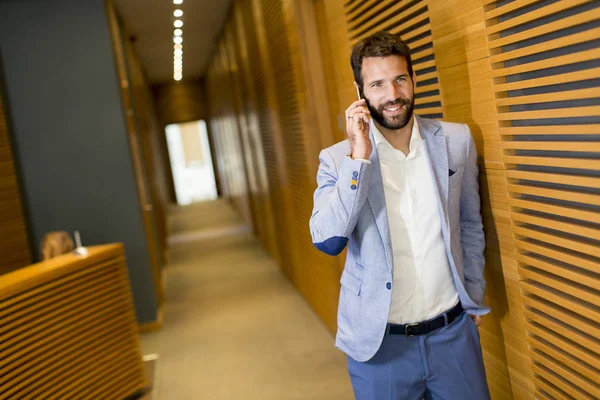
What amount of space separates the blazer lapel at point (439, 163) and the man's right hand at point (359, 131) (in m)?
0.25

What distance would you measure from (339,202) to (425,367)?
24.9 inches

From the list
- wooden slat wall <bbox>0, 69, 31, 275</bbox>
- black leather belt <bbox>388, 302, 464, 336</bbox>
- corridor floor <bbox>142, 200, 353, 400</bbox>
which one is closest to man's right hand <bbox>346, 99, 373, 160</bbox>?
black leather belt <bbox>388, 302, 464, 336</bbox>

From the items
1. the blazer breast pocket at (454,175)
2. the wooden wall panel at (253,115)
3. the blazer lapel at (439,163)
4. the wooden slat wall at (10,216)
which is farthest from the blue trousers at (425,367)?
the wooden wall panel at (253,115)

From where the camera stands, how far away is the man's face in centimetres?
204

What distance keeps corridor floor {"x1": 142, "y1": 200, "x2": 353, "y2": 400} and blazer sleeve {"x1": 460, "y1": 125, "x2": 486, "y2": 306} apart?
2.15m

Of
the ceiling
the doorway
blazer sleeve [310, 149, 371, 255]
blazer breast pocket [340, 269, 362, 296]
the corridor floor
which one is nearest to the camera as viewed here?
blazer sleeve [310, 149, 371, 255]

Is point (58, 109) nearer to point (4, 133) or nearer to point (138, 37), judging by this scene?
point (4, 133)

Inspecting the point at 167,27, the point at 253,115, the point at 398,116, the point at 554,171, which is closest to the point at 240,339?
the point at 253,115

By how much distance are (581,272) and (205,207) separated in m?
17.0

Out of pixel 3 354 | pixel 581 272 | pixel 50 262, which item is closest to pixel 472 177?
pixel 581 272

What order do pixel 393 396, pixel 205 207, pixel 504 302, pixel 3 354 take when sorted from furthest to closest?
pixel 205 207, pixel 3 354, pixel 504 302, pixel 393 396

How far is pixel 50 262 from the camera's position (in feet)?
14.1

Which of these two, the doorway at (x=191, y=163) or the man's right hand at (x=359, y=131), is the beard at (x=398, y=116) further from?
the doorway at (x=191, y=163)

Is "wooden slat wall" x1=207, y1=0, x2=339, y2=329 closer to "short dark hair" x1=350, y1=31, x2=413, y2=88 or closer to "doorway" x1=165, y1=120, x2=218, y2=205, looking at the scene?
"short dark hair" x1=350, y1=31, x2=413, y2=88
